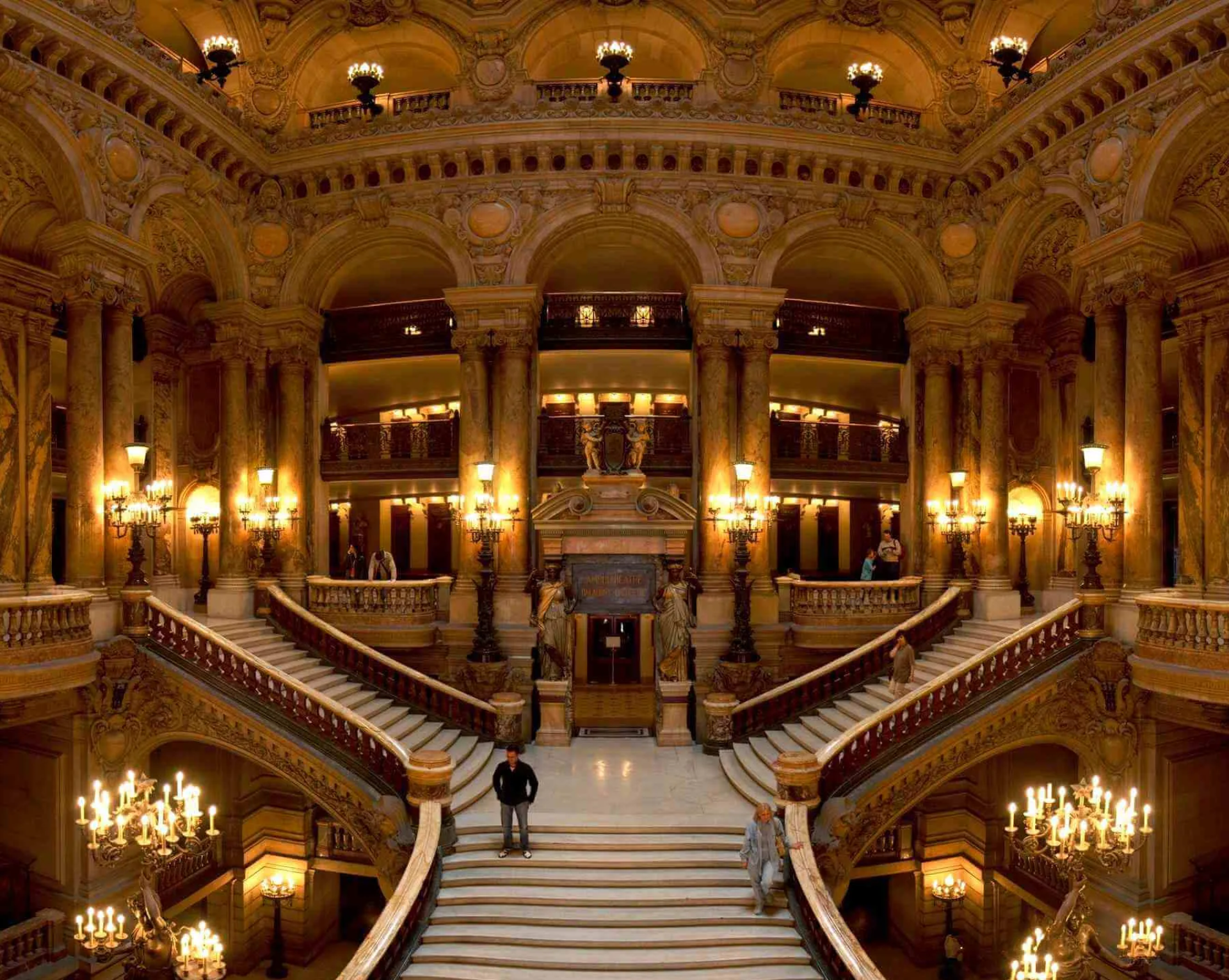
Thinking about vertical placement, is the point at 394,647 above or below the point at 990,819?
above

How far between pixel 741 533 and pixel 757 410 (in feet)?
10.3

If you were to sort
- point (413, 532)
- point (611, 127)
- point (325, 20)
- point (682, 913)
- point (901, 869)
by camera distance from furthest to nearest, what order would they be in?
1. point (413, 532)
2. point (325, 20)
3. point (611, 127)
4. point (901, 869)
5. point (682, 913)

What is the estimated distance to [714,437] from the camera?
1731cm

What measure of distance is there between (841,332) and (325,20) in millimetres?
13329

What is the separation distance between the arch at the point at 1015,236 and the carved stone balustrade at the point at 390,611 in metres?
12.8

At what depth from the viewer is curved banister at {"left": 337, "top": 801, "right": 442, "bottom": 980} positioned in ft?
28.2

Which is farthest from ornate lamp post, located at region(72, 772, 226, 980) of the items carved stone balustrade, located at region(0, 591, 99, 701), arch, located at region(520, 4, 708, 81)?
arch, located at region(520, 4, 708, 81)

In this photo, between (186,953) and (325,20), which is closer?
(186,953)

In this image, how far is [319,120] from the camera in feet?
60.3

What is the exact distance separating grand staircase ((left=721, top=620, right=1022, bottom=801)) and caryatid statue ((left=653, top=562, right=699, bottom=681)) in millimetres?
1761

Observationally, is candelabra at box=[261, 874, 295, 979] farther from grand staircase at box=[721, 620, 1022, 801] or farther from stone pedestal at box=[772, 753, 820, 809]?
stone pedestal at box=[772, 753, 820, 809]

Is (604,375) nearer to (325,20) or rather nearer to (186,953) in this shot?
(325,20)

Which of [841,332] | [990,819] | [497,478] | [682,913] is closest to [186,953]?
[682,913]

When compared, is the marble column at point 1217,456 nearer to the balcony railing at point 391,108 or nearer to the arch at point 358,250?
the arch at point 358,250
